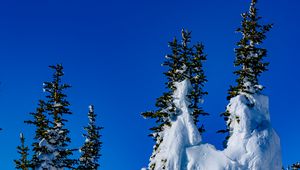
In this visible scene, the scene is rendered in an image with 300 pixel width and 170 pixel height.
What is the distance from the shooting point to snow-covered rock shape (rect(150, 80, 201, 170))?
26156mm

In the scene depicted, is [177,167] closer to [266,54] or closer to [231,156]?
[231,156]

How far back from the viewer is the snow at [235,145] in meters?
25.3

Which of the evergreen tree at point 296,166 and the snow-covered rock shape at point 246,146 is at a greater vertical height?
the evergreen tree at point 296,166

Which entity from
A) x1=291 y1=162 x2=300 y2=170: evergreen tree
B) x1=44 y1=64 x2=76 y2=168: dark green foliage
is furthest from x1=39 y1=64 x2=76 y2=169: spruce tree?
x1=291 y1=162 x2=300 y2=170: evergreen tree

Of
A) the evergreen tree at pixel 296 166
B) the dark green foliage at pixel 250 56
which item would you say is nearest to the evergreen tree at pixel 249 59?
the dark green foliage at pixel 250 56

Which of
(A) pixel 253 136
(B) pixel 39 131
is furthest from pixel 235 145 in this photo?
(B) pixel 39 131

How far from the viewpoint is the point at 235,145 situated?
2598 centimetres

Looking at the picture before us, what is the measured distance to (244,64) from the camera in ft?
93.6

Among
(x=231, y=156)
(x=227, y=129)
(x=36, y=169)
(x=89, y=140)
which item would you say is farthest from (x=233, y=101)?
(x=89, y=140)

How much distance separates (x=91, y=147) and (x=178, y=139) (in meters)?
17.2

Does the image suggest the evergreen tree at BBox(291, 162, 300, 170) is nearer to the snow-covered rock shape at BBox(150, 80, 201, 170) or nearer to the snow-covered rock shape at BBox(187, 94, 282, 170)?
the snow-covered rock shape at BBox(187, 94, 282, 170)

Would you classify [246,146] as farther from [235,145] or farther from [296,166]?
[296,166]

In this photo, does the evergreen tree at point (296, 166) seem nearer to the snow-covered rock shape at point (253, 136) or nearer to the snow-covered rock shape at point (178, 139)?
the snow-covered rock shape at point (253, 136)

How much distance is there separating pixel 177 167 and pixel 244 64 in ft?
28.7
